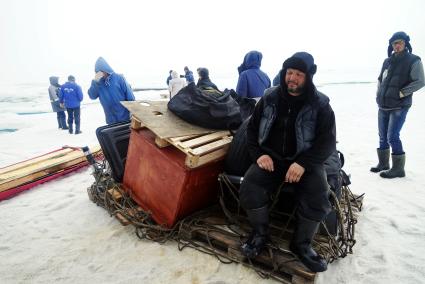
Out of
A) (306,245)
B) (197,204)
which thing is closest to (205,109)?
(197,204)

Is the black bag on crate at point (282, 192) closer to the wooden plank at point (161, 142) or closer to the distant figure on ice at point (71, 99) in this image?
the wooden plank at point (161, 142)

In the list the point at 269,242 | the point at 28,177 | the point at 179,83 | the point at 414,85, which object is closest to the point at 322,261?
the point at 269,242

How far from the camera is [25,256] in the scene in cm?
268

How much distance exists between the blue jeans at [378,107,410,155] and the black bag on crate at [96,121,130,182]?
3882mm

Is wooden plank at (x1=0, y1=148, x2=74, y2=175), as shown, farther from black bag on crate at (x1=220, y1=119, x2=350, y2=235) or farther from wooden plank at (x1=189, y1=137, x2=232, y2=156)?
black bag on crate at (x1=220, y1=119, x2=350, y2=235)

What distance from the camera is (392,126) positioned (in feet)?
14.4

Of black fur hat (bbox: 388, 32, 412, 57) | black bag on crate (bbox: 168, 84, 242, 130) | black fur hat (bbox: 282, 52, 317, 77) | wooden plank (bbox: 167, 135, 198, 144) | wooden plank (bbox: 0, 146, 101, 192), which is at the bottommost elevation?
wooden plank (bbox: 0, 146, 101, 192)

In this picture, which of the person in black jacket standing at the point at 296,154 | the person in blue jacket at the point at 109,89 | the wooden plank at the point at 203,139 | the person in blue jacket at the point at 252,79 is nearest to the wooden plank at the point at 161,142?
the wooden plank at the point at 203,139

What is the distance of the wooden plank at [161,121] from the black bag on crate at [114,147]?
535 millimetres

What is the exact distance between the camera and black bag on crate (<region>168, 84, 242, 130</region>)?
2953mm

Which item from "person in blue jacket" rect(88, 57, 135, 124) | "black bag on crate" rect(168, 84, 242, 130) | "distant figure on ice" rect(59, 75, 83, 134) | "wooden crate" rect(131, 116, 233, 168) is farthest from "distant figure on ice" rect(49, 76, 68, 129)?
"black bag on crate" rect(168, 84, 242, 130)

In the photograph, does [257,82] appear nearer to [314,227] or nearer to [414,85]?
[414,85]

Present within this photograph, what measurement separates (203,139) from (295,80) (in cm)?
103

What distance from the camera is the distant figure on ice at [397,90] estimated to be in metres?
4.16
